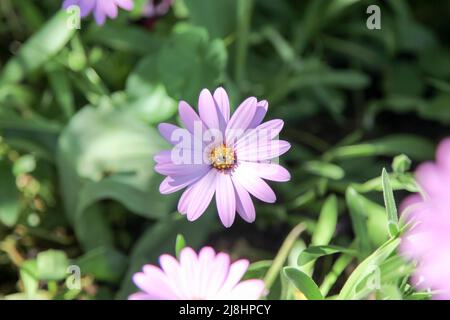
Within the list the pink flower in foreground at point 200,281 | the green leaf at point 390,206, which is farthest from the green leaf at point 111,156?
the green leaf at point 390,206

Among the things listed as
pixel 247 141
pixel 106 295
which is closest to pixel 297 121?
pixel 106 295

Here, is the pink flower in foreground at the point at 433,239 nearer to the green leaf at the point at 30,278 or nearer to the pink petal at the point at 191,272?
the pink petal at the point at 191,272

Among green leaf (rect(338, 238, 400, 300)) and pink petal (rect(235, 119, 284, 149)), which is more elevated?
pink petal (rect(235, 119, 284, 149))

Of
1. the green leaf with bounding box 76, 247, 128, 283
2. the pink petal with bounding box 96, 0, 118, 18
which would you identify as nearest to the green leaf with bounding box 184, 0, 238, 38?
the pink petal with bounding box 96, 0, 118, 18

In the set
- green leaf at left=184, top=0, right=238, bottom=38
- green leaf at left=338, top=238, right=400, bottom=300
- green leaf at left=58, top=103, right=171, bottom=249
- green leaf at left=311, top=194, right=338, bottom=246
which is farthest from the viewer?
green leaf at left=184, top=0, right=238, bottom=38

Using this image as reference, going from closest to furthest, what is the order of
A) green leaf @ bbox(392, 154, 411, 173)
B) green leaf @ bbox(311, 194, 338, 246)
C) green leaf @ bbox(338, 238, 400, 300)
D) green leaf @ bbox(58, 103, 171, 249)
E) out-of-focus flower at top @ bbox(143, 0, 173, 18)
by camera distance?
green leaf @ bbox(338, 238, 400, 300) < green leaf @ bbox(392, 154, 411, 173) < green leaf @ bbox(311, 194, 338, 246) < green leaf @ bbox(58, 103, 171, 249) < out-of-focus flower at top @ bbox(143, 0, 173, 18)

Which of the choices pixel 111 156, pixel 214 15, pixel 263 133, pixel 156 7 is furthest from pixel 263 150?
pixel 156 7

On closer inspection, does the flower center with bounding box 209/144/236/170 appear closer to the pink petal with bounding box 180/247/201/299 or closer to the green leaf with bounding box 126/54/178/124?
the pink petal with bounding box 180/247/201/299
